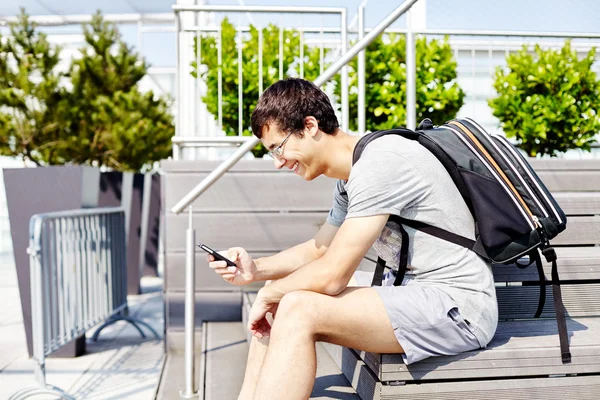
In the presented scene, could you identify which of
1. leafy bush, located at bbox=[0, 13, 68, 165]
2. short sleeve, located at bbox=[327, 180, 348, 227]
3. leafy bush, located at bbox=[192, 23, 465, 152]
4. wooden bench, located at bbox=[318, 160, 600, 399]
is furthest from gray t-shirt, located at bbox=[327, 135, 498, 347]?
leafy bush, located at bbox=[0, 13, 68, 165]

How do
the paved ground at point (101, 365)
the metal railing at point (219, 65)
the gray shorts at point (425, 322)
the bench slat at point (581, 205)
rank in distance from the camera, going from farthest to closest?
the metal railing at point (219, 65), the paved ground at point (101, 365), the bench slat at point (581, 205), the gray shorts at point (425, 322)

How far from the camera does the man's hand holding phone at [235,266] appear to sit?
83.0 inches

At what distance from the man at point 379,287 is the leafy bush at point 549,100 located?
119 inches

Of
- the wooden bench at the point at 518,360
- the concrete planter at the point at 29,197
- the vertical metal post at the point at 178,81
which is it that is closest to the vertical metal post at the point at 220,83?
the vertical metal post at the point at 178,81

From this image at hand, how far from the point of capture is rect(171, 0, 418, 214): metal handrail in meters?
2.89

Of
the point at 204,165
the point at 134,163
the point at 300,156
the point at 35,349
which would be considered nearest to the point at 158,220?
the point at 134,163

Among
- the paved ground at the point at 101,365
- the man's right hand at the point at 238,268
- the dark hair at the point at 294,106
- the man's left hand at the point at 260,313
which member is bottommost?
the paved ground at the point at 101,365

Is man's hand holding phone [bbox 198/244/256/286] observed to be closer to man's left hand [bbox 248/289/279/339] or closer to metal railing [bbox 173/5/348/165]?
man's left hand [bbox 248/289/279/339]

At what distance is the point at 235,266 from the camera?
214cm

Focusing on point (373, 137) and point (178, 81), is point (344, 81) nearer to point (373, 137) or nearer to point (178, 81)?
point (178, 81)

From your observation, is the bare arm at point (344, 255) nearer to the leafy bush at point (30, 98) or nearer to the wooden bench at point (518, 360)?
the wooden bench at point (518, 360)

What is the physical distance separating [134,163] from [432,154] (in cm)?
864

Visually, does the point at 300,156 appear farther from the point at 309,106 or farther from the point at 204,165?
the point at 204,165

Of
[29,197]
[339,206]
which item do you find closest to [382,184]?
[339,206]
